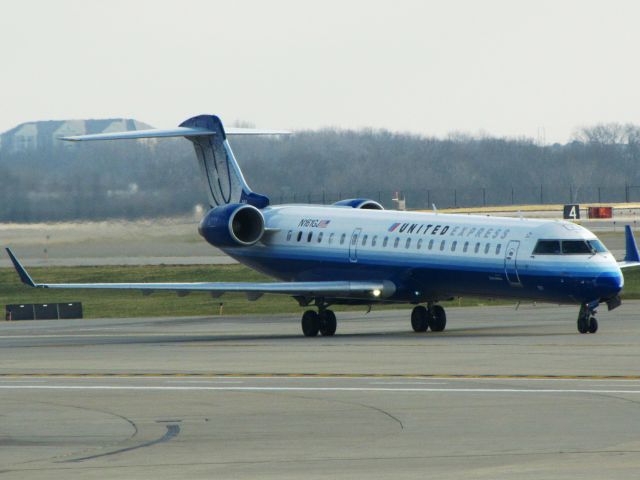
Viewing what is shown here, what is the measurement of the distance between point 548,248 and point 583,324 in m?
2.15

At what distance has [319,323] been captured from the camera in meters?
37.8

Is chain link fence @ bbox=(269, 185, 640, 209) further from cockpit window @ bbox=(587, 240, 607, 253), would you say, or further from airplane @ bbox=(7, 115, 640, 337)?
cockpit window @ bbox=(587, 240, 607, 253)

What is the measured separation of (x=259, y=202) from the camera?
145ft

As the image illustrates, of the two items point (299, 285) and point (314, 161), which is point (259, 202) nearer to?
point (299, 285)

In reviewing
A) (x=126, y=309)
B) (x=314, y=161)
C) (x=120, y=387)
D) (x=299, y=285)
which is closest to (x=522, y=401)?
(x=120, y=387)

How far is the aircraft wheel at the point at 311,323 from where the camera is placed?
3772cm

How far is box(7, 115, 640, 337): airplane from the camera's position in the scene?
34438mm

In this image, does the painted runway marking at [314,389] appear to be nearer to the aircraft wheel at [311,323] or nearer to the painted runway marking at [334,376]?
the painted runway marking at [334,376]

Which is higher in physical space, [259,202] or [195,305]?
[259,202]

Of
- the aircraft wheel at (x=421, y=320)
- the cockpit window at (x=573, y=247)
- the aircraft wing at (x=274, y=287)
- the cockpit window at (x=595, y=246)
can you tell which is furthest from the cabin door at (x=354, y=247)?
the cockpit window at (x=595, y=246)

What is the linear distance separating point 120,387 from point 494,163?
70655 millimetres

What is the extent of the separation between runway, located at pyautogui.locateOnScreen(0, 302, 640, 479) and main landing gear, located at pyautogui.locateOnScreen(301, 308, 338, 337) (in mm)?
884

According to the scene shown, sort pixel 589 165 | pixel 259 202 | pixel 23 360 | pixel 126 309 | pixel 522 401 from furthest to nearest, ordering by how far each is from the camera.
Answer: pixel 589 165 < pixel 126 309 < pixel 259 202 < pixel 23 360 < pixel 522 401

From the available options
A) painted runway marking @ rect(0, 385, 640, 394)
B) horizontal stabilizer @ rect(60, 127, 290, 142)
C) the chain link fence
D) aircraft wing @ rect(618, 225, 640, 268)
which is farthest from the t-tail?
painted runway marking @ rect(0, 385, 640, 394)
